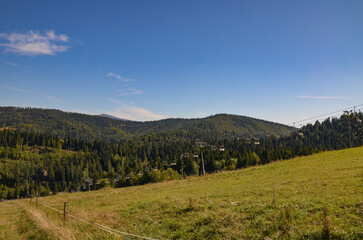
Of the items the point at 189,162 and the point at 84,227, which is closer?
the point at 84,227

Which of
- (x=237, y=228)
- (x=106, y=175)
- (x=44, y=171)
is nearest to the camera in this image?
(x=237, y=228)

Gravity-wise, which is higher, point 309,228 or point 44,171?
point 309,228

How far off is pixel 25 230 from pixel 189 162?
329 ft

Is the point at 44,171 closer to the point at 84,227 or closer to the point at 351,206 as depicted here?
the point at 84,227

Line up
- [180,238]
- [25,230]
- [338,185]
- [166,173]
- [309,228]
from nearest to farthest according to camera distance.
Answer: [309,228] → [180,238] → [338,185] → [25,230] → [166,173]

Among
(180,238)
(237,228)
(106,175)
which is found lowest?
(106,175)

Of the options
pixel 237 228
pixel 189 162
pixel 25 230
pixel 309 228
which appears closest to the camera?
pixel 309 228

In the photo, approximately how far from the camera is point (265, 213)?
1087 centimetres

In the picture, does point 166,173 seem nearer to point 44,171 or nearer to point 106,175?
point 106,175

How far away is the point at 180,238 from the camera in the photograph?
34.4 ft

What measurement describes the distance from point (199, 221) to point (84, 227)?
797 centimetres

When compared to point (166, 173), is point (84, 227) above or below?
above

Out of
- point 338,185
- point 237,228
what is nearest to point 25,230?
point 237,228

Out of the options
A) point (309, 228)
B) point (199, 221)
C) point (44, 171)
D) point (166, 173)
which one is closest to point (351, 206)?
point (309, 228)
